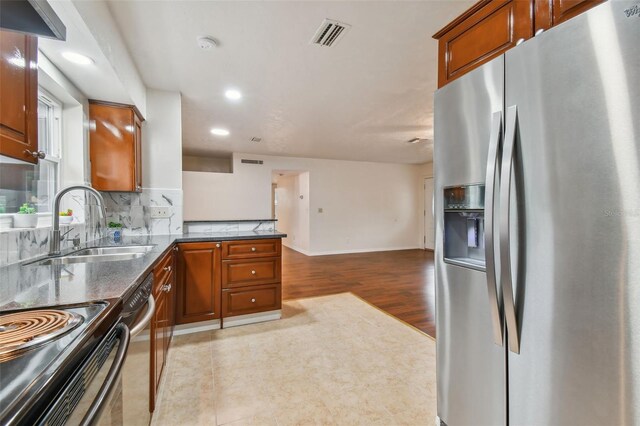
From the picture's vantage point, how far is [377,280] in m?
4.74

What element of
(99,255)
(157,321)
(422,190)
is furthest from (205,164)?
(157,321)

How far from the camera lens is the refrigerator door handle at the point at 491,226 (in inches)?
39.2

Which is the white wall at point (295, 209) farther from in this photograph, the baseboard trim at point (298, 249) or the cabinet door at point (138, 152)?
the cabinet door at point (138, 152)

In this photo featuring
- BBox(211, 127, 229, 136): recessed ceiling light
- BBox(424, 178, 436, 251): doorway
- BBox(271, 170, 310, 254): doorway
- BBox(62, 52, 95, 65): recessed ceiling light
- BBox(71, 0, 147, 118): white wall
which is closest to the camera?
BBox(71, 0, 147, 118): white wall

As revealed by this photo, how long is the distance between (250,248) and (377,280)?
8.43ft

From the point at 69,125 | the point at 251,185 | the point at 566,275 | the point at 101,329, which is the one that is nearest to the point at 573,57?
the point at 566,275

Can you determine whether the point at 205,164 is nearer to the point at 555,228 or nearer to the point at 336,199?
the point at 336,199

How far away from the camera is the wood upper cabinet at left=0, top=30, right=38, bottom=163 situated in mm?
1058

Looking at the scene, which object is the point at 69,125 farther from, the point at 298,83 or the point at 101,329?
the point at 101,329

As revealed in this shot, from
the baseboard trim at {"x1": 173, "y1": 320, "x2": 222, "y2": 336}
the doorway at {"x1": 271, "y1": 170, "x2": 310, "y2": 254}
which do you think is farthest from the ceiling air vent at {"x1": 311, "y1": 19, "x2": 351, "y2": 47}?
the doorway at {"x1": 271, "y1": 170, "x2": 310, "y2": 254}

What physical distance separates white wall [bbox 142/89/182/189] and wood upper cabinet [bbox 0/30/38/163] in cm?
182

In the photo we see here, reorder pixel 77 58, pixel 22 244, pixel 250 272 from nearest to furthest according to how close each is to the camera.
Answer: pixel 22 244 < pixel 77 58 < pixel 250 272

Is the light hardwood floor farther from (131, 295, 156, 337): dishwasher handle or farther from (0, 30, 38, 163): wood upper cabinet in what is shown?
(0, 30, 38, 163): wood upper cabinet

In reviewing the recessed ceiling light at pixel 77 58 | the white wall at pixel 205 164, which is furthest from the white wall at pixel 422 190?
the recessed ceiling light at pixel 77 58
